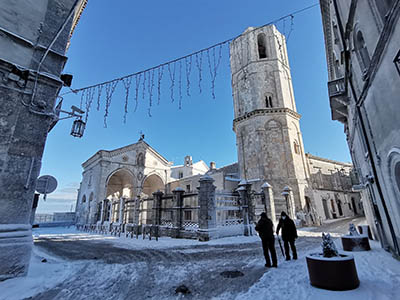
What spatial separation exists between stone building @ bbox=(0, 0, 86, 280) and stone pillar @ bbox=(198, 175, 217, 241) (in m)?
7.49

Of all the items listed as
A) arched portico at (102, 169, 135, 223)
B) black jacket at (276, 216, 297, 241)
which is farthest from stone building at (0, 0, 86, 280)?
arched portico at (102, 169, 135, 223)

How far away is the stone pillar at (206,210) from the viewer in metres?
10.4

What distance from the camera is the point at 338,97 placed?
A: 9422 mm

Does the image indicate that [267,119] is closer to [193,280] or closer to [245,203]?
[245,203]

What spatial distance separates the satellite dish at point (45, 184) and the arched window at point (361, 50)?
973cm

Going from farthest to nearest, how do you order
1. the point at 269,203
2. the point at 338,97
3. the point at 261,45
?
the point at 261,45, the point at 269,203, the point at 338,97

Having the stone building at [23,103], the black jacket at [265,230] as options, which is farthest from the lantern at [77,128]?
the black jacket at [265,230]

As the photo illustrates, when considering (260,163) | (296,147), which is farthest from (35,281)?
(296,147)

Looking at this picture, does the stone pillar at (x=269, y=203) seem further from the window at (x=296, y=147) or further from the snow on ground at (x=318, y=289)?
the snow on ground at (x=318, y=289)

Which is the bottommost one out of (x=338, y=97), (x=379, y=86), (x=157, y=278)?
(x=157, y=278)

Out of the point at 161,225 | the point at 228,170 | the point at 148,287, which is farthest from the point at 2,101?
the point at 228,170

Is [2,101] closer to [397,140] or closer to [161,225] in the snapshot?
[397,140]

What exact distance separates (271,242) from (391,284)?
222cm

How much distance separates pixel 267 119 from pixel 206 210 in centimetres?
1485
